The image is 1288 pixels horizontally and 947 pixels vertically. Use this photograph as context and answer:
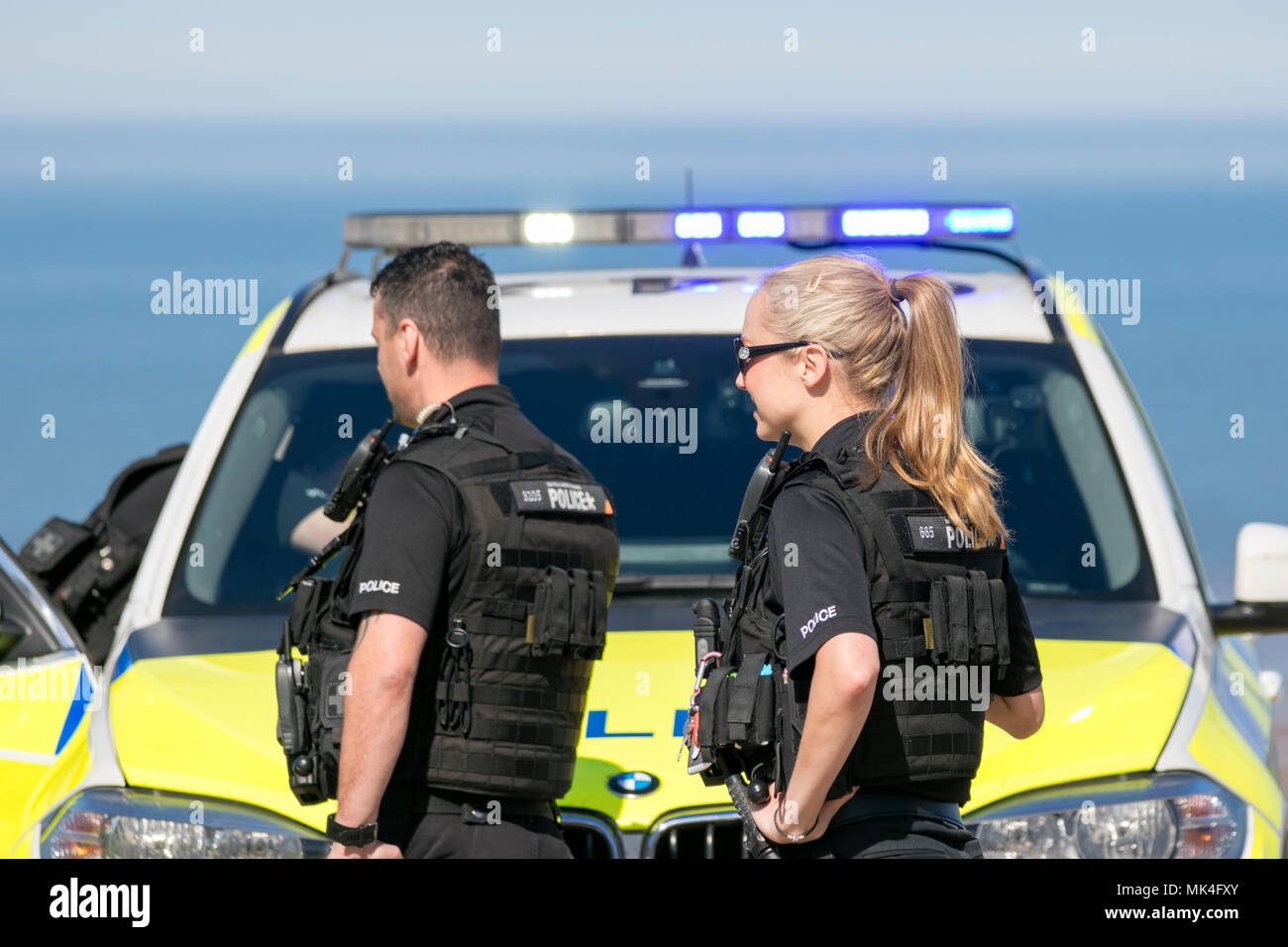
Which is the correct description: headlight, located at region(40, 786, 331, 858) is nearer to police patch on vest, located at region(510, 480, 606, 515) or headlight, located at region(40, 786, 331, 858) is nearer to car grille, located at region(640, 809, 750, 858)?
car grille, located at region(640, 809, 750, 858)

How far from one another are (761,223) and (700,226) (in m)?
0.15

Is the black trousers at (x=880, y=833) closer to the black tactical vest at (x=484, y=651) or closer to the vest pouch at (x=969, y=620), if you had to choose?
the vest pouch at (x=969, y=620)

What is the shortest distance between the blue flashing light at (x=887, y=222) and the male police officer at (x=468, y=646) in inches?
62.5

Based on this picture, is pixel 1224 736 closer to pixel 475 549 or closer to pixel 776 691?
pixel 776 691

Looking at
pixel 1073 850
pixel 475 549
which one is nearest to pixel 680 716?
pixel 475 549

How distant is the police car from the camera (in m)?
3.26

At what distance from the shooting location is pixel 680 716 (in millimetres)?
3406

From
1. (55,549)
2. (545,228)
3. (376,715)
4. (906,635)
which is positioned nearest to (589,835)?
(376,715)

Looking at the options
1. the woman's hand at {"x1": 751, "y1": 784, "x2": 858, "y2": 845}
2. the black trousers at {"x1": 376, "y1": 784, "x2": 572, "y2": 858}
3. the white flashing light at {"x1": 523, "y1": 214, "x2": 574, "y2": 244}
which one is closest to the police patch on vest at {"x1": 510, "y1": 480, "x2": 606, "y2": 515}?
the black trousers at {"x1": 376, "y1": 784, "x2": 572, "y2": 858}

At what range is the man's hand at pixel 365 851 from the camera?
3.03 m

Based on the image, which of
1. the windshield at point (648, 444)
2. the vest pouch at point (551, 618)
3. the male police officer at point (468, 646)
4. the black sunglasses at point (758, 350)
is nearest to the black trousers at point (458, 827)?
the male police officer at point (468, 646)

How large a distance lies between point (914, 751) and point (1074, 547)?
1.58 meters
